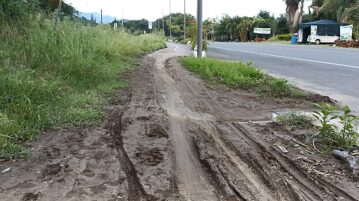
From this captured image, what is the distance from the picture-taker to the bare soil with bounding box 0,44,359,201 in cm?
329

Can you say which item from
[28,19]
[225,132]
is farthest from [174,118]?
[28,19]

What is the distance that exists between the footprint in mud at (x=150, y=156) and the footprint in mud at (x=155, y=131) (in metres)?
0.54

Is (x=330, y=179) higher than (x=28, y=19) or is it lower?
lower

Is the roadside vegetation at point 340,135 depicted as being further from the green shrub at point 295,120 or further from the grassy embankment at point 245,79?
the grassy embankment at point 245,79

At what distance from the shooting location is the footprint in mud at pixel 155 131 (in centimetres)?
490

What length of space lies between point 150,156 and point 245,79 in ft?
18.4

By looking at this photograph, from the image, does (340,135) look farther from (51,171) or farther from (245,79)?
(245,79)

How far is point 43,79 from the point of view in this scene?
6465mm

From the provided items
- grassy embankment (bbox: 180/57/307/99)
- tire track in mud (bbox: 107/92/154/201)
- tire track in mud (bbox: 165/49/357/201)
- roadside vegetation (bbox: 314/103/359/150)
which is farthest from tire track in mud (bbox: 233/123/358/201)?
grassy embankment (bbox: 180/57/307/99)

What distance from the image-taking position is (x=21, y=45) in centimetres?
736

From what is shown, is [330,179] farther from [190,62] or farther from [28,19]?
[190,62]

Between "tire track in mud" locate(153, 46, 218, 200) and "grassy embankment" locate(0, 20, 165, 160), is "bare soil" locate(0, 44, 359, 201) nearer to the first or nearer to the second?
"tire track in mud" locate(153, 46, 218, 200)

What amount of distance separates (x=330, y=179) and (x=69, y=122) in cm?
339

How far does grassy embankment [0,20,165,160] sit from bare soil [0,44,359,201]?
29 cm
